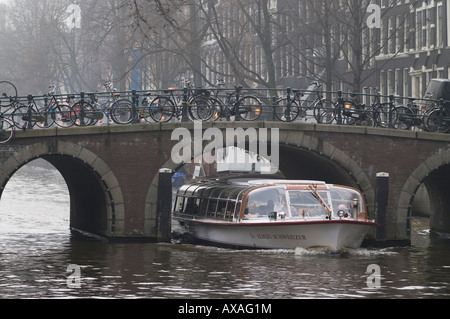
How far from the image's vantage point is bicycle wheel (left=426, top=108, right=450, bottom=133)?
32031mm

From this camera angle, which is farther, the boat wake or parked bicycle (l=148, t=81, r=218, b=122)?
parked bicycle (l=148, t=81, r=218, b=122)

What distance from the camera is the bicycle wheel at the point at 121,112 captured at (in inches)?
1209

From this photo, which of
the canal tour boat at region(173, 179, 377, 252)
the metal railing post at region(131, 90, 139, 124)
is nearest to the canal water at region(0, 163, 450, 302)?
the canal tour boat at region(173, 179, 377, 252)

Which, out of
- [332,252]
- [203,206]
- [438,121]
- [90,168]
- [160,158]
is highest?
[438,121]

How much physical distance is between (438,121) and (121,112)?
28.4 feet

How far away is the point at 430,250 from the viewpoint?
3023 cm

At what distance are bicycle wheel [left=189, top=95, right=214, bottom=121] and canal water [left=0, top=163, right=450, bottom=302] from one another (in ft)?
11.3

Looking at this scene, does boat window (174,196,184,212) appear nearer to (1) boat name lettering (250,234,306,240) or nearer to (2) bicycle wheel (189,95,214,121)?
(2) bicycle wheel (189,95,214,121)

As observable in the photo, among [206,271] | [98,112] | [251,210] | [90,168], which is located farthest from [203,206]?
[206,271]

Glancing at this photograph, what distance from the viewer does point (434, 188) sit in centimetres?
3597

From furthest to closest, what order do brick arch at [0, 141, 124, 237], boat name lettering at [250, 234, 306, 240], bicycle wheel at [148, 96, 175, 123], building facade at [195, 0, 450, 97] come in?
building facade at [195, 0, 450, 97], bicycle wheel at [148, 96, 175, 123], brick arch at [0, 141, 124, 237], boat name lettering at [250, 234, 306, 240]

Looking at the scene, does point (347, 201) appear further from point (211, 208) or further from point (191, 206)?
point (191, 206)

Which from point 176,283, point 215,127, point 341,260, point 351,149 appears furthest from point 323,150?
point 176,283
